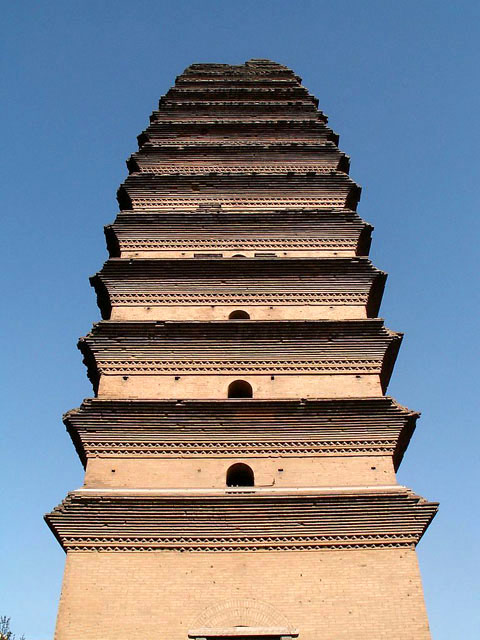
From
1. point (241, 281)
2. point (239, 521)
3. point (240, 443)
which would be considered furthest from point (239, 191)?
point (239, 521)

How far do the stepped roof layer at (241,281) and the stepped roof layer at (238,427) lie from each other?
2.72 meters

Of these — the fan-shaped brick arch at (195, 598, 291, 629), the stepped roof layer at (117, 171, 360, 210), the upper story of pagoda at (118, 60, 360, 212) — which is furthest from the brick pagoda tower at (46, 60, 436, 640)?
the upper story of pagoda at (118, 60, 360, 212)

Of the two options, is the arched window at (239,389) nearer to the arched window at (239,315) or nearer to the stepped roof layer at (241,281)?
the arched window at (239,315)

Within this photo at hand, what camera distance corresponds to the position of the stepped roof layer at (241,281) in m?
13.9

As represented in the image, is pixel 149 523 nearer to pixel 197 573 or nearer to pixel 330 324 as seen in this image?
pixel 197 573

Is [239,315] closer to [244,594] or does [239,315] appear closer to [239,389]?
[239,389]

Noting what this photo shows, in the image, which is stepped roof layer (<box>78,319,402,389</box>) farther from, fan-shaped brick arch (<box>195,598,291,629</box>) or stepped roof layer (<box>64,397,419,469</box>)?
fan-shaped brick arch (<box>195,598,291,629</box>)

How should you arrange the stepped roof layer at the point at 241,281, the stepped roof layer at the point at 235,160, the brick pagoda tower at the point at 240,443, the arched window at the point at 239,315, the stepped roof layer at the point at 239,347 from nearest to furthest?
the brick pagoda tower at the point at 240,443 → the stepped roof layer at the point at 239,347 → the arched window at the point at 239,315 → the stepped roof layer at the point at 241,281 → the stepped roof layer at the point at 235,160

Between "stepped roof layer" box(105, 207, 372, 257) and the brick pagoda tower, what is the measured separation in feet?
0.10

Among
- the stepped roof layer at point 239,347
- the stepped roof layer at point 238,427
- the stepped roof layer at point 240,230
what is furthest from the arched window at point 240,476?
the stepped roof layer at point 240,230

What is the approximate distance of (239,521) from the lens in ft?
34.2

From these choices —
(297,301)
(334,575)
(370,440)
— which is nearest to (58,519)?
(334,575)

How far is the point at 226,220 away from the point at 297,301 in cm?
272

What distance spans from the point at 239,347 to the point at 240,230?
3553 mm
